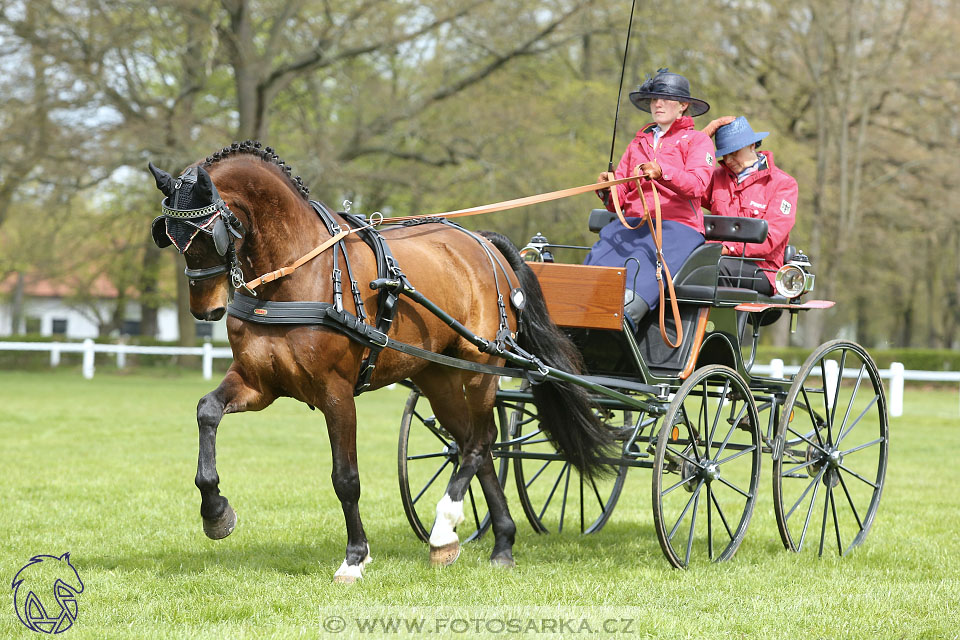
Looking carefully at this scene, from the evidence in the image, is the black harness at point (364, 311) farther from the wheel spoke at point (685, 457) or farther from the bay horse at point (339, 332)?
the wheel spoke at point (685, 457)

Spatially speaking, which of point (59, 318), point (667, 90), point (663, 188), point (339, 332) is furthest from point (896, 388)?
point (59, 318)

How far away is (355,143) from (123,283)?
13.0 m

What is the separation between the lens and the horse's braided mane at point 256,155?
196 inches

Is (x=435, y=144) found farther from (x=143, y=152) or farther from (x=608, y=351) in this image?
(x=608, y=351)

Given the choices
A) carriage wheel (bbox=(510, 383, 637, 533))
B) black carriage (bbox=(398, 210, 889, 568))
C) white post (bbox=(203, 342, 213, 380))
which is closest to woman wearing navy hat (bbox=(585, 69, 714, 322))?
black carriage (bbox=(398, 210, 889, 568))

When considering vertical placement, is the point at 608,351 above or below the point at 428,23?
below

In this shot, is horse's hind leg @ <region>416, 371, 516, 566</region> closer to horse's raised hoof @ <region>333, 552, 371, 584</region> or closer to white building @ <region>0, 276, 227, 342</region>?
horse's raised hoof @ <region>333, 552, 371, 584</region>

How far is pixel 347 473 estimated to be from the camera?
5.09m

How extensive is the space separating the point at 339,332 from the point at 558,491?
473 centimetres

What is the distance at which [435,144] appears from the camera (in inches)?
928

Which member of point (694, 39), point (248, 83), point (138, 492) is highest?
point (694, 39)

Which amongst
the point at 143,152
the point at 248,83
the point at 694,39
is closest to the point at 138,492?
the point at 143,152

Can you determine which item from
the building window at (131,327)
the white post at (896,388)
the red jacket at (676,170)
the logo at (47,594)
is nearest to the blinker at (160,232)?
the logo at (47,594)

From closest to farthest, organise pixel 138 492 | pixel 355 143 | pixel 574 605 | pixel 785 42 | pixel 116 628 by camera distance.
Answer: pixel 116 628
pixel 574 605
pixel 138 492
pixel 355 143
pixel 785 42
